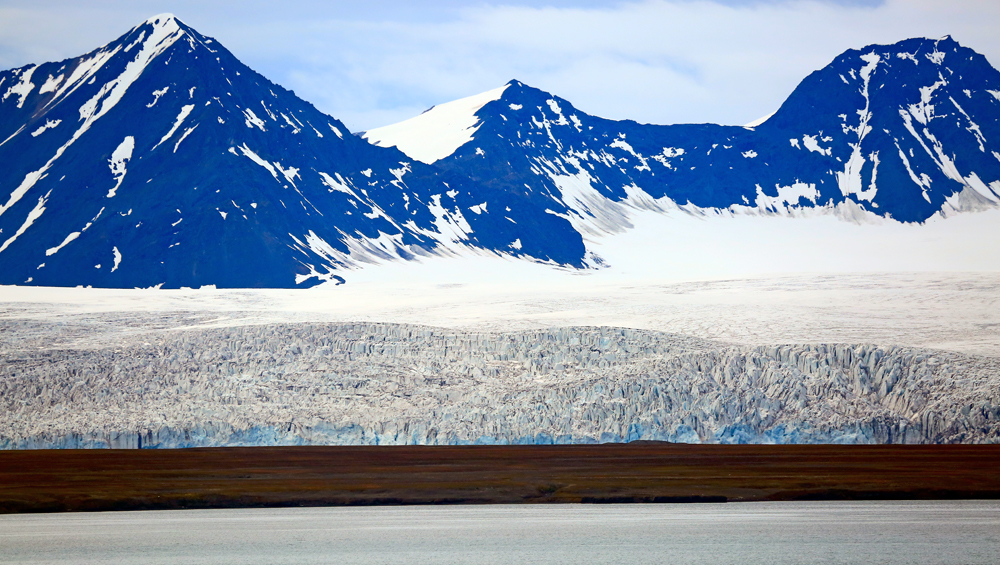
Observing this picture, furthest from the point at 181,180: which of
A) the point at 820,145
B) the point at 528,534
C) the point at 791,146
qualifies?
the point at 820,145

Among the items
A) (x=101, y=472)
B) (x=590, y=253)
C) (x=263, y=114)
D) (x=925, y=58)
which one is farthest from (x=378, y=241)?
(x=925, y=58)

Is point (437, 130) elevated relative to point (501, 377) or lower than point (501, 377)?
elevated

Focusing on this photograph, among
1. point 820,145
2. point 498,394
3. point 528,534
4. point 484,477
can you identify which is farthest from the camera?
point 820,145

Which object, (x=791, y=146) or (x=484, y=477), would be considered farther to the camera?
(x=791, y=146)

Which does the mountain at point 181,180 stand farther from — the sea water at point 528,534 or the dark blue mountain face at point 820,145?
the sea water at point 528,534

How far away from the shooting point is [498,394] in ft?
95.3

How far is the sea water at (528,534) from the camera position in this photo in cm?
1159

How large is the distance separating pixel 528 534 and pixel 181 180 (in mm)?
78929

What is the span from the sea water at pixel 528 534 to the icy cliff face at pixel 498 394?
12086 mm

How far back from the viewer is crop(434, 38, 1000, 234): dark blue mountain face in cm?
13588

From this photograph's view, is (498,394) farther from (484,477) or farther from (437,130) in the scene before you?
(437,130)

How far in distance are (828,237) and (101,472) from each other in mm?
124019

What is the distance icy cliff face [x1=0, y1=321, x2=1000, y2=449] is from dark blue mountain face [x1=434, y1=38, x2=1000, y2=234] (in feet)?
→ 327

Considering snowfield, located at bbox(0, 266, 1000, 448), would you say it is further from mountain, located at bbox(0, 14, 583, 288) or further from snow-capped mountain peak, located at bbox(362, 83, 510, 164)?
snow-capped mountain peak, located at bbox(362, 83, 510, 164)
